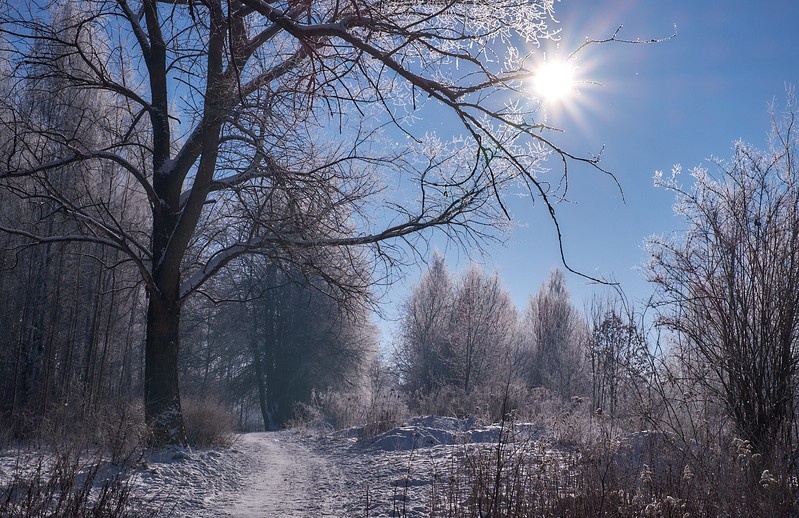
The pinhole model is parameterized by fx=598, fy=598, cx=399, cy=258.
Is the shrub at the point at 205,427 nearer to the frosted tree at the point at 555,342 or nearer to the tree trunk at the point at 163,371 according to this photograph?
the tree trunk at the point at 163,371

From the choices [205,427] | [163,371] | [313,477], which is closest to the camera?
[313,477]

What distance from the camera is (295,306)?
2958 centimetres

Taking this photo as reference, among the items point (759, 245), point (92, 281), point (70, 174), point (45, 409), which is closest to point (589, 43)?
point (759, 245)

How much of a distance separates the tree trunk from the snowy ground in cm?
53

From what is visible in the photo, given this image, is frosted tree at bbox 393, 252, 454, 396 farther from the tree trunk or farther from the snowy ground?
the tree trunk

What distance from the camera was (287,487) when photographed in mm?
8297

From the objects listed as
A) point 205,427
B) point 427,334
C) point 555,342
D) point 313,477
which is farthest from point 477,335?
point 313,477

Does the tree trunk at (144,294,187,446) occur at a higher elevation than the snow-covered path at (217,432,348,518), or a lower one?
higher

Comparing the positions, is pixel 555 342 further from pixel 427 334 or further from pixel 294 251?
pixel 294 251

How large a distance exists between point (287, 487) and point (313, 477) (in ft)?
3.03

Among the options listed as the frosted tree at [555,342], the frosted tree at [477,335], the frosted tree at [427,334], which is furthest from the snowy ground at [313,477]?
the frosted tree at [555,342]

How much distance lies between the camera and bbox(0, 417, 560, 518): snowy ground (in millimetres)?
6242

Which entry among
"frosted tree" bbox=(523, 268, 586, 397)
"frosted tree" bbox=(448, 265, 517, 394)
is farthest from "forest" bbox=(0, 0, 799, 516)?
"frosted tree" bbox=(523, 268, 586, 397)

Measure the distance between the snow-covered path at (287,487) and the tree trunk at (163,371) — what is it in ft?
4.49
